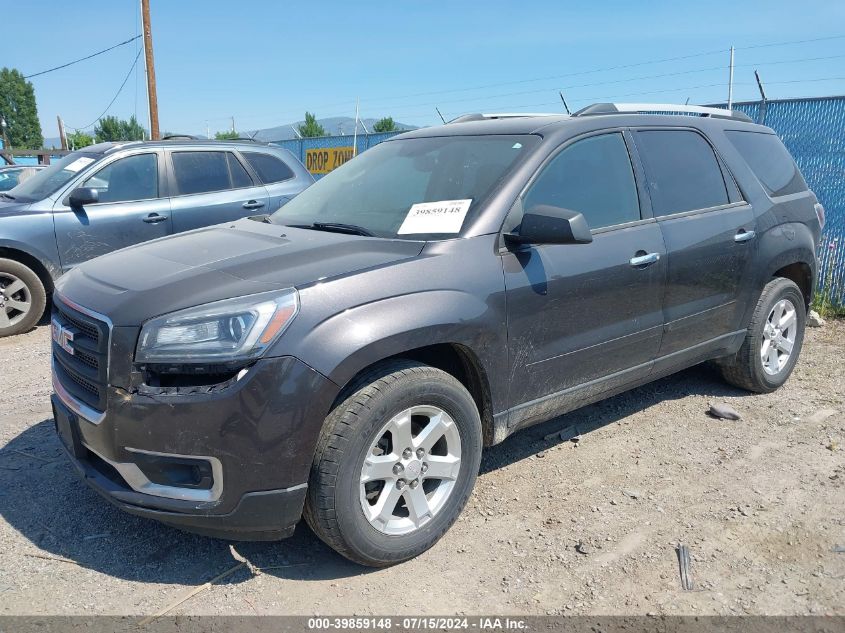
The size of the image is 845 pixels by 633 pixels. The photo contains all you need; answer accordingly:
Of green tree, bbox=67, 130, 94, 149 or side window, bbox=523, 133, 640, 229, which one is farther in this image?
green tree, bbox=67, 130, 94, 149

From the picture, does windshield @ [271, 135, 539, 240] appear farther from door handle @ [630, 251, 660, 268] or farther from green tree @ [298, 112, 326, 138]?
green tree @ [298, 112, 326, 138]

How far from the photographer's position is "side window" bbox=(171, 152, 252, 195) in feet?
23.9

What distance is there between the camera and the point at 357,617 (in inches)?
105

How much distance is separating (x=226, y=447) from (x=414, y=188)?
1734 mm

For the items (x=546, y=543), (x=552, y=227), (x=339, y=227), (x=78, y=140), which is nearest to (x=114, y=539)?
(x=339, y=227)

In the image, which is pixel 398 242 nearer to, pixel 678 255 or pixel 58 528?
pixel 678 255

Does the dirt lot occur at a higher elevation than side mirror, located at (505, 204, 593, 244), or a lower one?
lower

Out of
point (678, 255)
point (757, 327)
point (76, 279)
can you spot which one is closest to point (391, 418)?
point (76, 279)

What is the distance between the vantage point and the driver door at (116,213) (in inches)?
264

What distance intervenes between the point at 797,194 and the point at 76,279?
4.55 m

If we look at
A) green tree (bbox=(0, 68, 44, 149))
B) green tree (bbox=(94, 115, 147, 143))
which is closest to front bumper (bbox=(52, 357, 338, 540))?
green tree (bbox=(94, 115, 147, 143))

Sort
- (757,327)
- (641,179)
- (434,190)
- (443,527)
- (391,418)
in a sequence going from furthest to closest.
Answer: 1. (757,327)
2. (641,179)
3. (434,190)
4. (443,527)
5. (391,418)

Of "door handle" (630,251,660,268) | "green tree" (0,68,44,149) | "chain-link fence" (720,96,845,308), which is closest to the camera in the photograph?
"door handle" (630,251,660,268)

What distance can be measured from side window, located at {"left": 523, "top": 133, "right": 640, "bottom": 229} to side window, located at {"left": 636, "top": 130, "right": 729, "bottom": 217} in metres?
0.19
